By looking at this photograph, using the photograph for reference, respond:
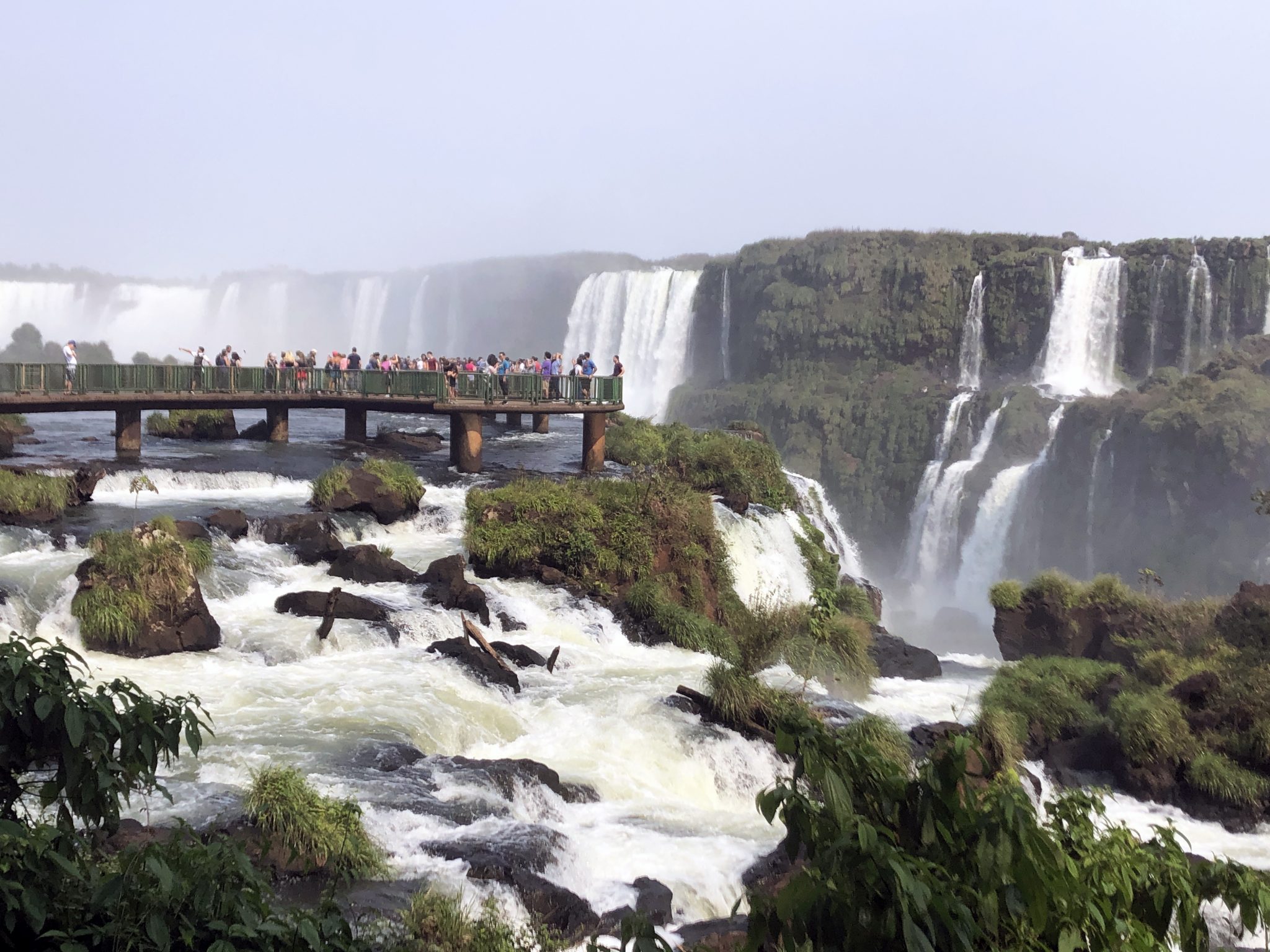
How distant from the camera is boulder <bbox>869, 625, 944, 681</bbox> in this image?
1834cm

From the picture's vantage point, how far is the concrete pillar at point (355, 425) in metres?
27.8

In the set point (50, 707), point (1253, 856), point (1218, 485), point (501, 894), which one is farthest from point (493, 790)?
point (1218, 485)

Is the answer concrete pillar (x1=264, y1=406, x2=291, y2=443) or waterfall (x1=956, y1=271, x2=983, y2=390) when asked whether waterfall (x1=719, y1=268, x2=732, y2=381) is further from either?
concrete pillar (x1=264, y1=406, x2=291, y2=443)

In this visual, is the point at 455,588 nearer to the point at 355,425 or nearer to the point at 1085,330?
the point at 355,425

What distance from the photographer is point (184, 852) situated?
4020 millimetres

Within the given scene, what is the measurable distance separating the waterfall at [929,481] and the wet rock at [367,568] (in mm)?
26326

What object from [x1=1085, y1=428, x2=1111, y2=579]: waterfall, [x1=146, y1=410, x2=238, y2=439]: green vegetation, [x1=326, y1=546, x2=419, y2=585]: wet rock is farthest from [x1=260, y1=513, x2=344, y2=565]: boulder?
[x1=1085, y1=428, x2=1111, y2=579]: waterfall

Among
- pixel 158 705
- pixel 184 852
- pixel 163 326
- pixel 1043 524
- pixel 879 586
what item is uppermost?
pixel 163 326

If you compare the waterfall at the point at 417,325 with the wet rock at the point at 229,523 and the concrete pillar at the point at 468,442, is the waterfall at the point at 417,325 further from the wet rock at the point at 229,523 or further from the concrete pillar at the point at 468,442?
the wet rock at the point at 229,523

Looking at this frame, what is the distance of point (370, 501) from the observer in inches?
733

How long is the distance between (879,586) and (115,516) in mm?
28787

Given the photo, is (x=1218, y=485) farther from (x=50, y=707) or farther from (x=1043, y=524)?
(x=50, y=707)

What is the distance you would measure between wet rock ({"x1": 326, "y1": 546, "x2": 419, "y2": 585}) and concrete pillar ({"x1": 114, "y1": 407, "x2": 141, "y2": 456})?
9.51 metres

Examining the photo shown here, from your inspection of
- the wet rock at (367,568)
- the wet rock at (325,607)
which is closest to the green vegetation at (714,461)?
the wet rock at (367,568)
